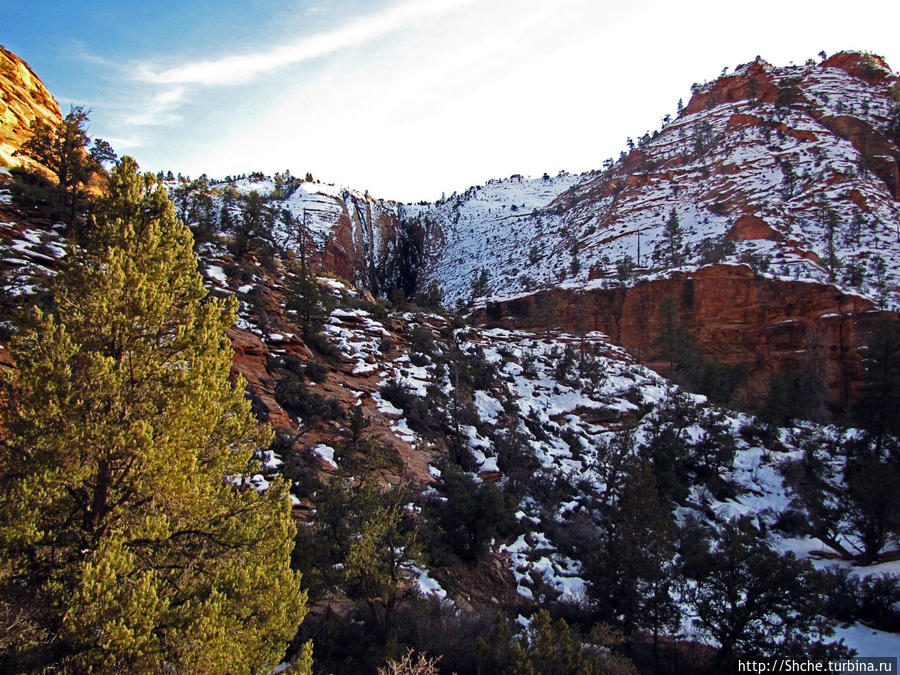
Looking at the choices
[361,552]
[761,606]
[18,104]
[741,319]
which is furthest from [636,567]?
[18,104]

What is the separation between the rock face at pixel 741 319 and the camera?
34.5 m

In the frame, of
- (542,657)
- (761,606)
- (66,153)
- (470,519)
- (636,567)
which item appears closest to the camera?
(542,657)

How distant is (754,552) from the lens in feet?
36.8

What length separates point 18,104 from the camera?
2586 cm

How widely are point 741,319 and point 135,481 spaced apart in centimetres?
4299

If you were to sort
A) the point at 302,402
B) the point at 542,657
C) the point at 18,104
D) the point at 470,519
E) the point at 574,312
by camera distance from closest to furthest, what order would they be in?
the point at 542,657 < the point at 470,519 < the point at 302,402 < the point at 18,104 < the point at 574,312

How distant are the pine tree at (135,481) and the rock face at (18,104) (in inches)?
920

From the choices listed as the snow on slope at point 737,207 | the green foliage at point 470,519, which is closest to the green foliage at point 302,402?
the green foliage at point 470,519

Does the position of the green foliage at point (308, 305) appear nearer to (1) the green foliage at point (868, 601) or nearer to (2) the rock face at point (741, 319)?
(1) the green foliage at point (868, 601)

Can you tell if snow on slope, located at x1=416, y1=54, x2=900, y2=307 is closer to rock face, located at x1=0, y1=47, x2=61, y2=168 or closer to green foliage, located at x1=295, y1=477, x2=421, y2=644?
rock face, located at x1=0, y1=47, x2=61, y2=168

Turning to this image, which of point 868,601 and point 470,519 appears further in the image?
point 470,519

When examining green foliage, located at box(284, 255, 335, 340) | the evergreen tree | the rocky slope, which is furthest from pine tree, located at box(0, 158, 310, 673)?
the evergreen tree

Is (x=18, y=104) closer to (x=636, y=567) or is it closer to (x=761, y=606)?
(x=636, y=567)

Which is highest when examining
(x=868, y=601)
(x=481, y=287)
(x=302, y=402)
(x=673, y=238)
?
(x=673, y=238)
